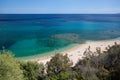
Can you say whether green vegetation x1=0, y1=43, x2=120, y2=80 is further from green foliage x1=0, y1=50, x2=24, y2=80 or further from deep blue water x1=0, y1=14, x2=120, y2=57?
deep blue water x1=0, y1=14, x2=120, y2=57

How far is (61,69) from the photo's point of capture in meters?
20.6

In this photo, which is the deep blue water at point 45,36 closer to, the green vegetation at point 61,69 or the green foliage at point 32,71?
the green foliage at point 32,71

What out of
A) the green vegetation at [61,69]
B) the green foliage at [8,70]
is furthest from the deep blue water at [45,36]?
the green foliage at [8,70]

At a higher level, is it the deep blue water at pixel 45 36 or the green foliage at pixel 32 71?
the green foliage at pixel 32 71

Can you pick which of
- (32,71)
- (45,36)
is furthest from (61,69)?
(45,36)

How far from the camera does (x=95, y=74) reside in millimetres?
16891

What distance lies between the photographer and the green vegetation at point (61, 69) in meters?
14.3

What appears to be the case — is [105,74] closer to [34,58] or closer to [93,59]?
[93,59]

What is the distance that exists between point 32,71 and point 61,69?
2.94 metres

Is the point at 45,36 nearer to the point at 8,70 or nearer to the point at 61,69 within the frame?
the point at 61,69

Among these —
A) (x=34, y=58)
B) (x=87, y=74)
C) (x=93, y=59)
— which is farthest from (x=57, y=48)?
(x=87, y=74)

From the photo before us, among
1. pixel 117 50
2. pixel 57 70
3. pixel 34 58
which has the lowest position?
pixel 34 58

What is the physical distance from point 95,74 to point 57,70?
4.99 metres

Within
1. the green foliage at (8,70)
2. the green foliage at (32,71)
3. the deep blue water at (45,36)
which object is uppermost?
the green foliage at (8,70)
